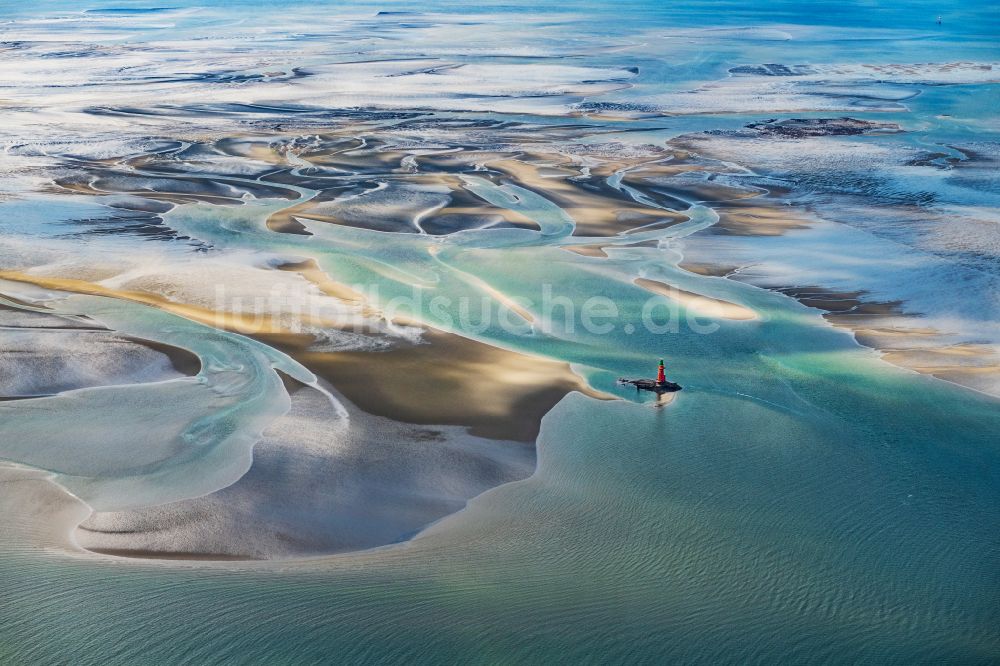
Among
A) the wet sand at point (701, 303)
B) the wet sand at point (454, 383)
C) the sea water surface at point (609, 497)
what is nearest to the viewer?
the sea water surface at point (609, 497)

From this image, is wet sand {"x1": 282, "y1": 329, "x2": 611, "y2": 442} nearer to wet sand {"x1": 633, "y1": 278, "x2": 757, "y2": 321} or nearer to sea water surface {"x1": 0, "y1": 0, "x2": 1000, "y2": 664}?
sea water surface {"x1": 0, "y1": 0, "x2": 1000, "y2": 664}

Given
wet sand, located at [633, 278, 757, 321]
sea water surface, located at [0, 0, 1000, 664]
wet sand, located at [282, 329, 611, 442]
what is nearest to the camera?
sea water surface, located at [0, 0, 1000, 664]

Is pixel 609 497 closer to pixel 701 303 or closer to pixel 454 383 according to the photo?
pixel 454 383

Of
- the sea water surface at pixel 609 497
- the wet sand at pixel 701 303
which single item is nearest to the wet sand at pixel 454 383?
the sea water surface at pixel 609 497

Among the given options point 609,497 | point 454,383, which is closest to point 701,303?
point 454,383

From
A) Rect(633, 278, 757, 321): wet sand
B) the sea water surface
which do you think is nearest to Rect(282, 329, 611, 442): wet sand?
the sea water surface

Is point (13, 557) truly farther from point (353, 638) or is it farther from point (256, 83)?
point (256, 83)

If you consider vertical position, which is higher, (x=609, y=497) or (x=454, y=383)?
(x=454, y=383)

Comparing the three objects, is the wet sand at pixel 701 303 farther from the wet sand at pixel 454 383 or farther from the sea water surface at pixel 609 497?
the wet sand at pixel 454 383
